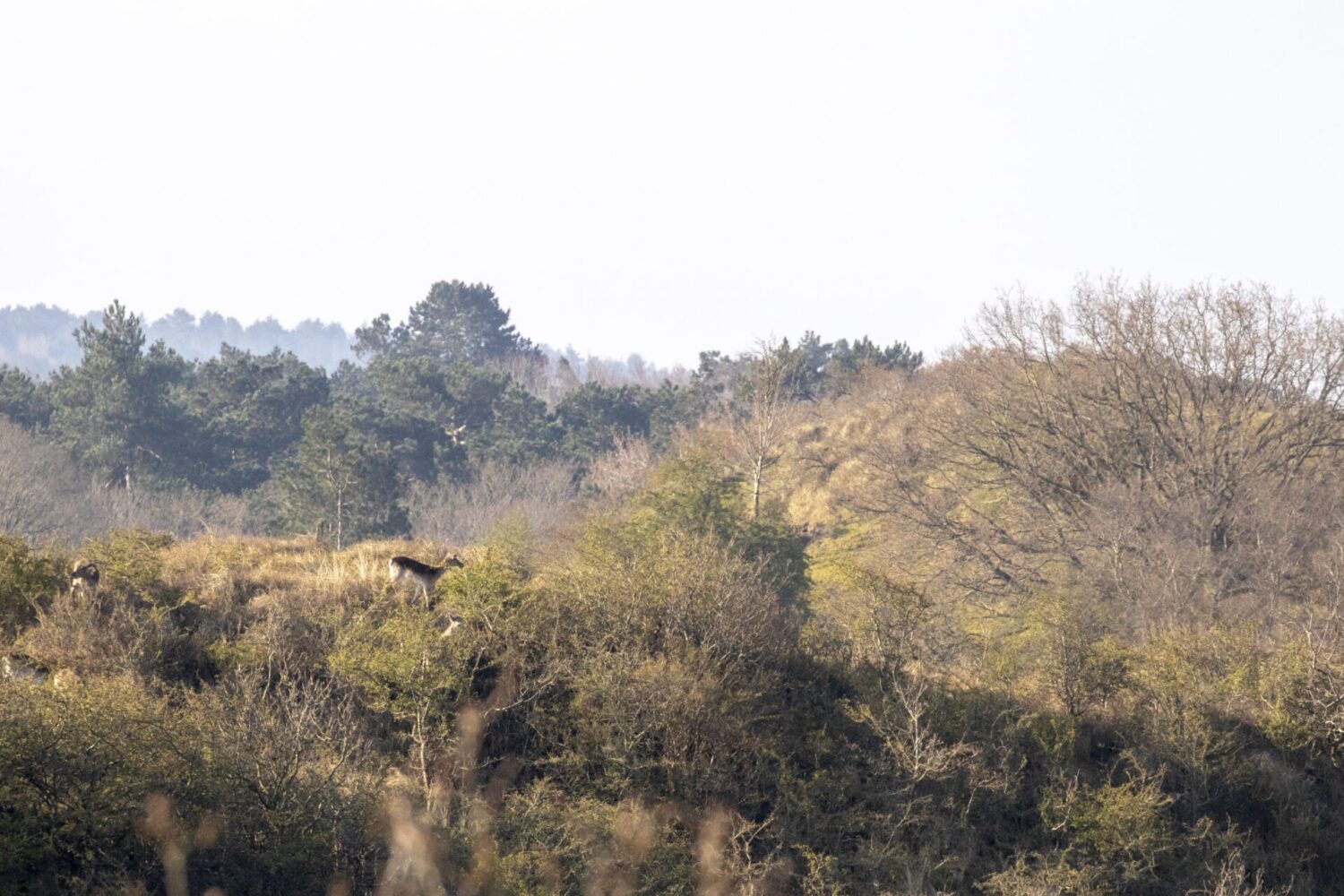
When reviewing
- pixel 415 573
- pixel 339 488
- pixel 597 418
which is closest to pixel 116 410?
pixel 339 488

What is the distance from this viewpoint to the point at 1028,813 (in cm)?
1449

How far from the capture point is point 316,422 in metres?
39.9

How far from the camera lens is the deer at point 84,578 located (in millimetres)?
13695

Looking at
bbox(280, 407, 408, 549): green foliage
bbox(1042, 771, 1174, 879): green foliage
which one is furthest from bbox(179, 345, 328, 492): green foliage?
bbox(1042, 771, 1174, 879): green foliage

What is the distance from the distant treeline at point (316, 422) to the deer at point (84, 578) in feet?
80.3

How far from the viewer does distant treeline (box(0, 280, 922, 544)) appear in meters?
40.1

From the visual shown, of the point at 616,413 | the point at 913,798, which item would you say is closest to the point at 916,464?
the point at 913,798

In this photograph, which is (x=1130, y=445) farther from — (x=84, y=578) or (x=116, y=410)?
(x=116, y=410)

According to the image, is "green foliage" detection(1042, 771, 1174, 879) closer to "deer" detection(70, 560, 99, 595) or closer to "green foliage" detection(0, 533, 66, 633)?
"deer" detection(70, 560, 99, 595)

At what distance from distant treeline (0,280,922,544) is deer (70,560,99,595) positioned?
24462 millimetres

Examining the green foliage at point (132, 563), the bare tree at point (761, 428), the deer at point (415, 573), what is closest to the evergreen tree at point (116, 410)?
the bare tree at point (761, 428)

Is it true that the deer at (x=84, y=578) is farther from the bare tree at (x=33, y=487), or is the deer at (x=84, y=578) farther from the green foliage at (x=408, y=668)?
the bare tree at (x=33, y=487)

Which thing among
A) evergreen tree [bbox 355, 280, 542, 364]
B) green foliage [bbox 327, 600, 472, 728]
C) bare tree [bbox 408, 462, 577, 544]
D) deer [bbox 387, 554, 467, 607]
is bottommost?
green foliage [bbox 327, 600, 472, 728]

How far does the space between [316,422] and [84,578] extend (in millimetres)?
26580
